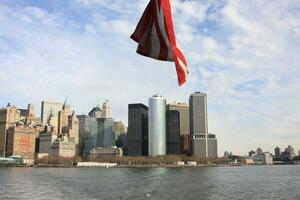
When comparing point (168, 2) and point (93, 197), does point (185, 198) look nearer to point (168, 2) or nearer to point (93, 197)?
point (93, 197)

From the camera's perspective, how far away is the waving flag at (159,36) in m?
12.1

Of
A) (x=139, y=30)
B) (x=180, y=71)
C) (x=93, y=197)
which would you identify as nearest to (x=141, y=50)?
(x=139, y=30)

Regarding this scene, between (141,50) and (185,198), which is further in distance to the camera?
(185,198)

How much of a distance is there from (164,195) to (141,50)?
44906 millimetres

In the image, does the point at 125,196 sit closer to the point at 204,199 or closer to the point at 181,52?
the point at 204,199

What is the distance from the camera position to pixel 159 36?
42.0ft

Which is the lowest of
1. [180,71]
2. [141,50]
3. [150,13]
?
[180,71]

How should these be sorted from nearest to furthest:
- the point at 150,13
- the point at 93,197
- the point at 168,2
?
the point at 168,2 → the point at 150,13 → the point at 93,197

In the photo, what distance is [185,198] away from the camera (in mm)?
53219

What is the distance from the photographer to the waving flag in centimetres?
1208

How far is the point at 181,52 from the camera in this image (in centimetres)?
1264

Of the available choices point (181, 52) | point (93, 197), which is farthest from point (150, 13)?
point (93, 197)

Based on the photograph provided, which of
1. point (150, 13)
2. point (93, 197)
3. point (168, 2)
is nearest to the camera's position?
point (168, 2)

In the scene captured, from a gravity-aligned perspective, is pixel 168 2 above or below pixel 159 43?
above
